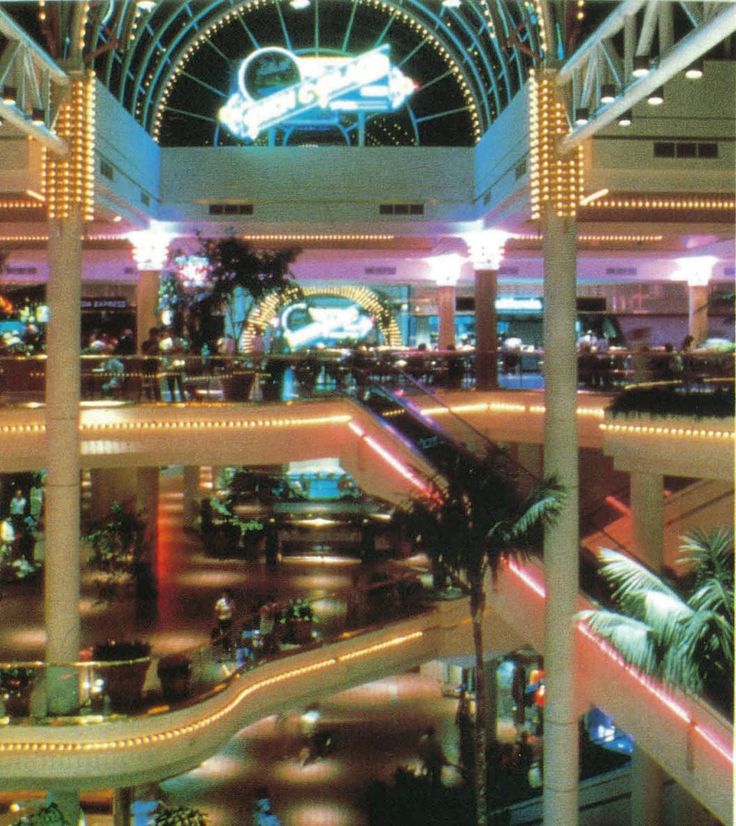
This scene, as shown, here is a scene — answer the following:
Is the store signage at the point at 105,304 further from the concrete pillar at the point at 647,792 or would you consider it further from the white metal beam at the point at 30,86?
the concrete pillar at the point at 647,792

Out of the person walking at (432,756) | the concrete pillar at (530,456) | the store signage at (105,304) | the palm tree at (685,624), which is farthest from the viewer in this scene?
the store signage at (105,304)

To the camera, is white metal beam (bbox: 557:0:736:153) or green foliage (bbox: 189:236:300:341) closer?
white metal beam (bbox: 557:0:736:153)

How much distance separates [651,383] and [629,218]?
5651mm

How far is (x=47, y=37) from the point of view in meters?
11.5

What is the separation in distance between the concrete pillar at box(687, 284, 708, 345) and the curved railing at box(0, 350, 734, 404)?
824 cm

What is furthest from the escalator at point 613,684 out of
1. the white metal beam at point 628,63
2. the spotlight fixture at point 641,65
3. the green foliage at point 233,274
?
the spotlight fixture at point 641,65

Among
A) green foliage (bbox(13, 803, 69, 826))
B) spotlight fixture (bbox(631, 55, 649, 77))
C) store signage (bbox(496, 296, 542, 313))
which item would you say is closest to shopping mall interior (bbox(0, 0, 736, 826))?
spotlight fixture (bbox(631, 55, 649, 77))

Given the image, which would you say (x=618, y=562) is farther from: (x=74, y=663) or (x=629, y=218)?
(x=629, y=218)

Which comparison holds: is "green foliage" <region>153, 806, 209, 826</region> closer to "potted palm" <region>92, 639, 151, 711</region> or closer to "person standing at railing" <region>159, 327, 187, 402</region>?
"potted palm" <region>92, 639, 151, 711</region>

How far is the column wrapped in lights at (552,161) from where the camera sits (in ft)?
38.0

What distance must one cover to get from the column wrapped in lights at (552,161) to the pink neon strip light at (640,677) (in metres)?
4.43

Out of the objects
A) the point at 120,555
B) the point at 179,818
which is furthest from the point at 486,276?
the point at 179,818

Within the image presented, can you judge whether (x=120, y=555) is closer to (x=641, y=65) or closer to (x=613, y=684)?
(x=613, y=684)

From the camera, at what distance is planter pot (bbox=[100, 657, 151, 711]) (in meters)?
11.6
